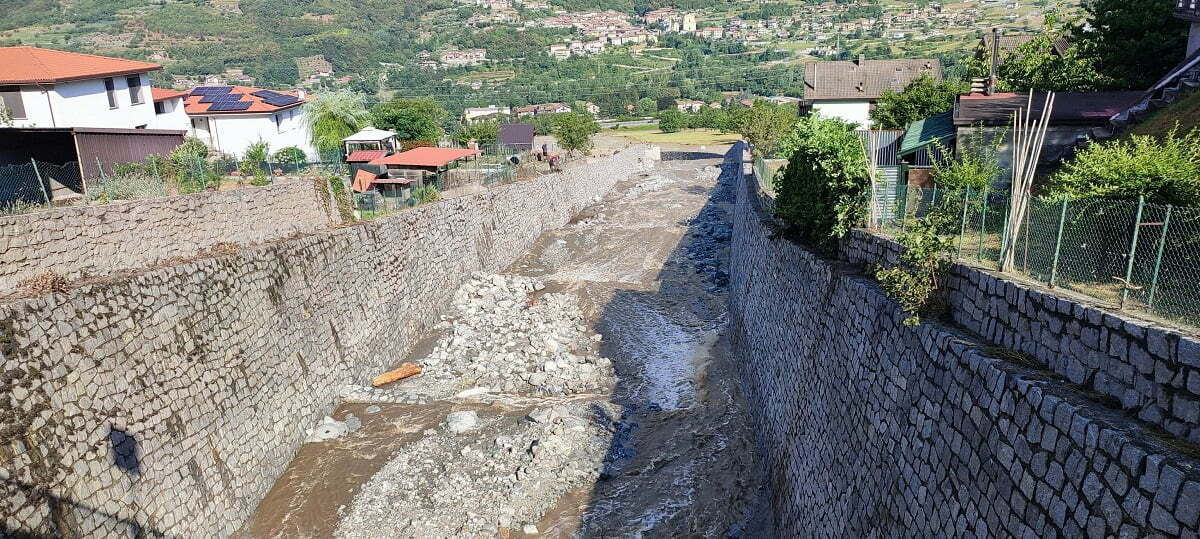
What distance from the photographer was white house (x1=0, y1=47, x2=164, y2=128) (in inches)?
1032

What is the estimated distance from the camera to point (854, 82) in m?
55.6

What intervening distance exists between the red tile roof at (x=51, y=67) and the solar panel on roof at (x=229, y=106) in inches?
339

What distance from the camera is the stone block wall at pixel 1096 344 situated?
454cm

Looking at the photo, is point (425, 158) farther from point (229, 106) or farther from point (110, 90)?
point (229, 106)

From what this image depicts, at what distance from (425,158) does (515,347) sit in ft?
49.1

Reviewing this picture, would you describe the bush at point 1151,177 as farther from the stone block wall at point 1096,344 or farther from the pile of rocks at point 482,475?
the pile of rocks at point 482,475

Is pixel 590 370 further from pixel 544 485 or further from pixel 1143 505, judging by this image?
pixel 1143 505

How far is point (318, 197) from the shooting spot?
19.9m

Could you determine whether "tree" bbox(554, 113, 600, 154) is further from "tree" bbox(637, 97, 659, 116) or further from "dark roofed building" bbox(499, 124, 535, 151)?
"tree" bbox(637, 97, 659, 116)

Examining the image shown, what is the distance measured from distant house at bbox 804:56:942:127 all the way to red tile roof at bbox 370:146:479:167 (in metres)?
31.6

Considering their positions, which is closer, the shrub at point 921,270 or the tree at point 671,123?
the shrub at point 921,270

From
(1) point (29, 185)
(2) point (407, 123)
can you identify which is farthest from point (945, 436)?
(2) point (407, 123)

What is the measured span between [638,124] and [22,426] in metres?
104

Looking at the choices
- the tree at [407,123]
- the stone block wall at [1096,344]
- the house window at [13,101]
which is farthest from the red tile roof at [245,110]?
the stone block wall at [1096,344]
